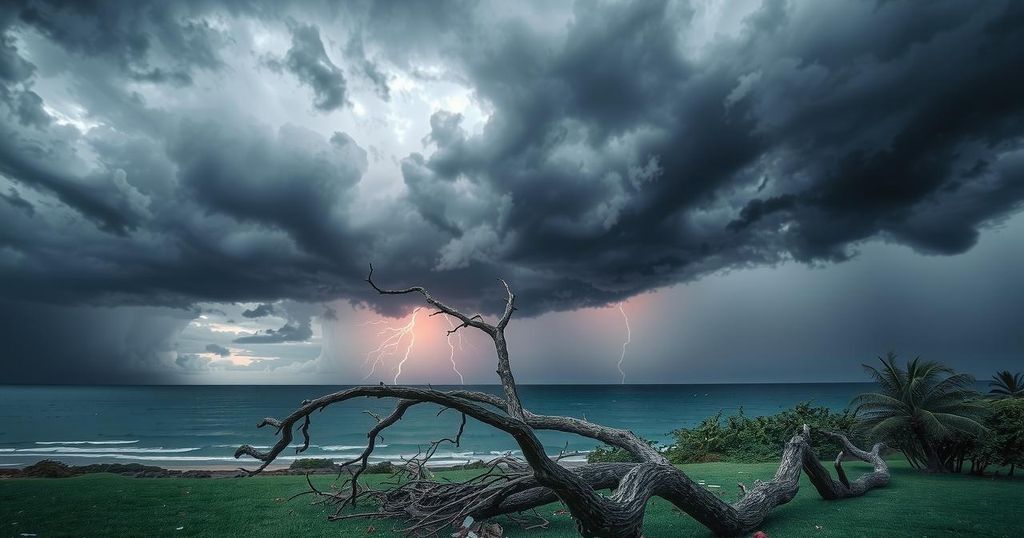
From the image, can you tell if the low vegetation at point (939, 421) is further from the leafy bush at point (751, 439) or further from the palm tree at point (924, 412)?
the leafy bush at point (751, 439)

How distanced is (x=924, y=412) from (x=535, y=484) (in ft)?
37.6

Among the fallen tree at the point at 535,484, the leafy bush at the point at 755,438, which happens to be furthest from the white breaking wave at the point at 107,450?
the leafy bush at the point at 755,438

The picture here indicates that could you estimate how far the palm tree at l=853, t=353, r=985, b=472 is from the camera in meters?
11.2

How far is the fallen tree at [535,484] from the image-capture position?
156 inches

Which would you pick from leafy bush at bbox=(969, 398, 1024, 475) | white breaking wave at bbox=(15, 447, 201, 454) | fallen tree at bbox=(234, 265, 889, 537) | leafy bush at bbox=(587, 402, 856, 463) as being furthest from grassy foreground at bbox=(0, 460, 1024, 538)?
white breaking wave at bbox=(15, 447, 201, 454)

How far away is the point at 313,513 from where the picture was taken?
308 inches

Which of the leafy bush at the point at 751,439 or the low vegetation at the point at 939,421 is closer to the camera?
the low vegetation at the point at 939,421

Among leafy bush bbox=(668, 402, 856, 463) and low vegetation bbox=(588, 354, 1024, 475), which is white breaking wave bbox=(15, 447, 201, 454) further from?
low vegetation bbox=(588, 354, 1024, 475)

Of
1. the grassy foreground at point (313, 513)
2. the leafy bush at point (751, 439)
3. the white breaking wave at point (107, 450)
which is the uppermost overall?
the grassy foreground at point (313, 513)

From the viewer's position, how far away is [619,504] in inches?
189

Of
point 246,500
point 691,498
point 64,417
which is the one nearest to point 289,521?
point 246,500

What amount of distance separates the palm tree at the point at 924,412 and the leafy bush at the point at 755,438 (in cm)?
329

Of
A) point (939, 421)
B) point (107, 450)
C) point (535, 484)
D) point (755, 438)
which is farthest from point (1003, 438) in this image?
point (107, 450)

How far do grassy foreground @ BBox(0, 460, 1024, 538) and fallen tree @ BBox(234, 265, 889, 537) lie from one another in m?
0.42
